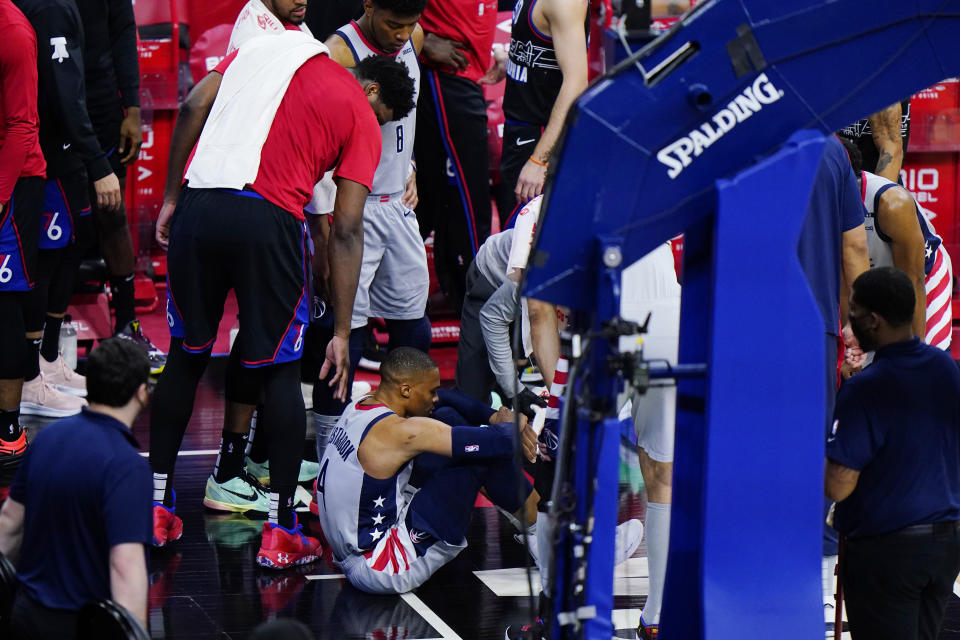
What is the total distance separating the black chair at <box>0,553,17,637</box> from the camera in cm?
349

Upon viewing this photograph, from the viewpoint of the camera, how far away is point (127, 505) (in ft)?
10.7

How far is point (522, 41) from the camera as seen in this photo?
691cm

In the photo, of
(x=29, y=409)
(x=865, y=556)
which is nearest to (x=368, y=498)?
(x=865, y=556)

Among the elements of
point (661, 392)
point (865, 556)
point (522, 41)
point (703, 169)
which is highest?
point (522, 41)

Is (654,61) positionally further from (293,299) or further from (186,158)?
(186,158)

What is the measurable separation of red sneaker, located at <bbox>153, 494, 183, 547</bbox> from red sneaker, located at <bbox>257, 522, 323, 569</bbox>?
421mm

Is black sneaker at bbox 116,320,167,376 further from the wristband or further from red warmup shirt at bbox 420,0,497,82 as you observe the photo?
the wristband

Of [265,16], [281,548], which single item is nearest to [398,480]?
[281,548]

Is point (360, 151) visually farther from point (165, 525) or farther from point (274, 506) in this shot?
point (165, 525)

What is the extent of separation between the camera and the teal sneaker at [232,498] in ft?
19.3

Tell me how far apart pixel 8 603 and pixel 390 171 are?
3200 millimetres

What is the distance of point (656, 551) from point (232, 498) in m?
2.23

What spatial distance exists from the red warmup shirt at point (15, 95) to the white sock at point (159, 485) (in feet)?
5.61

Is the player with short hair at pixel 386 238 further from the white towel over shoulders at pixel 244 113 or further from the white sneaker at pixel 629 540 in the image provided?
the white sneaker at pixel 629 540
